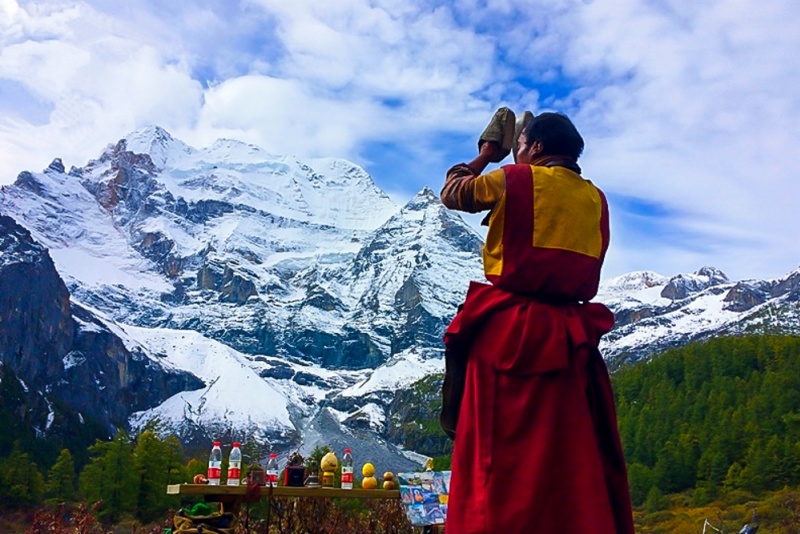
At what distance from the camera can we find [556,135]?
2879 millimetres

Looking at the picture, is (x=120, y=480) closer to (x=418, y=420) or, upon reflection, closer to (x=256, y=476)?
(x=256, y=476)

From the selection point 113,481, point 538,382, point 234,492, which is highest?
point 113,481

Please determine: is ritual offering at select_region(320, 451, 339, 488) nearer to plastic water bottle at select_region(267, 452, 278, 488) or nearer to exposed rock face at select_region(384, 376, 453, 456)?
plastic water bottle at select_region(267, 452, 278, 488)

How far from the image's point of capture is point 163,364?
181875mm

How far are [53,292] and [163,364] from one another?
58246 mm

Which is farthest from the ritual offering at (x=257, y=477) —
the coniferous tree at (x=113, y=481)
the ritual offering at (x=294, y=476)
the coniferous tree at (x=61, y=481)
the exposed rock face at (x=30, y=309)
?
the exposed rock face at (x=30, y=309)

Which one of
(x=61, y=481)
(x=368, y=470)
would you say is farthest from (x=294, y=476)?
(x=61, y=481)

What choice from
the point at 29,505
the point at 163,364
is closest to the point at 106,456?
the point at 29,505

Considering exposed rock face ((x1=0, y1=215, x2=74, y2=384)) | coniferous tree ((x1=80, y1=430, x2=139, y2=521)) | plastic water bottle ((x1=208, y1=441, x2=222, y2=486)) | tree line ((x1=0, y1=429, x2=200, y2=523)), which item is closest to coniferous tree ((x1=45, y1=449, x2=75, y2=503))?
tree line ((x1=0, y1=429, x2=200, y2=523))

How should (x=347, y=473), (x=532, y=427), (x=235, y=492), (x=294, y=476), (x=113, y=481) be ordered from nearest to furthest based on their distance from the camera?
(x=532, y=427) < (x=235, y=492) < (x=294, y=476) < (x=347, y=473) < (x=113, y=481)

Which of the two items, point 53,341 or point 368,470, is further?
point 53,341

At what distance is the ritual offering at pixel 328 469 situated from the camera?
5.85 meters

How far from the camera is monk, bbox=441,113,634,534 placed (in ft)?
7.77

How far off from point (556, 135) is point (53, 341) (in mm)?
134803
